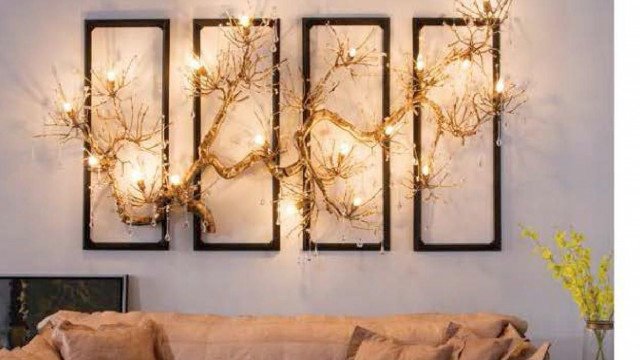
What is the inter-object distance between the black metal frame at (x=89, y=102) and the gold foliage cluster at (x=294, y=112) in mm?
44

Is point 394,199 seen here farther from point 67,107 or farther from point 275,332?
point 67,107

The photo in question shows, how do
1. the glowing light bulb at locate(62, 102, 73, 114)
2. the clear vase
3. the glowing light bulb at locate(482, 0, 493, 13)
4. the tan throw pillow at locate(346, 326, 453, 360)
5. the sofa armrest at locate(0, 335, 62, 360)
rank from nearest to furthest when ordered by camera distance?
the sofa armrest at locate(0, 335, 62, 360)
the tan throw pillow at locate(346, 326, 453, 360)
the clear vase
the glowing light bulb at locate(482, 0, 493, 13)
the glowing light bulb at locate(62, 102, 73, 114)

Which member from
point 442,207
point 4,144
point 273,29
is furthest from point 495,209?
point 4,144

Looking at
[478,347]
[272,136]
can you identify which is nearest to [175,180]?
[272,136]

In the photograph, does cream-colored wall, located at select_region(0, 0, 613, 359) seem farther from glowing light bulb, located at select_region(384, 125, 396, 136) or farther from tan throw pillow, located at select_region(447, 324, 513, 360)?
tan throw pillow, located at select_region(447, 324, 513, 360)

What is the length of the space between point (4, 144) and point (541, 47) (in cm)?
274

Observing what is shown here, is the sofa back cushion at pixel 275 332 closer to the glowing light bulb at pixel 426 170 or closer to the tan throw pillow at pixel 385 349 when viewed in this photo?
the tan throw pillow at pixel 385 349

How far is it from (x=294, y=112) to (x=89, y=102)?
1.03 meters

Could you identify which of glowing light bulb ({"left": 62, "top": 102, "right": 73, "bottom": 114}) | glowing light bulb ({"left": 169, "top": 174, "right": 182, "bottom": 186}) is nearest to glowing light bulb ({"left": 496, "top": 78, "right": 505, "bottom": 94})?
glowing light bulb ({"left": 169, "top": 174, "right": 182, "bottom": 186})

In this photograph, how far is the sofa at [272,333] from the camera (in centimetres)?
335

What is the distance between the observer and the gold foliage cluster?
3.89 m

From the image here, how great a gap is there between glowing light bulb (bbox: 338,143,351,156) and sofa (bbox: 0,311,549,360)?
834 mm

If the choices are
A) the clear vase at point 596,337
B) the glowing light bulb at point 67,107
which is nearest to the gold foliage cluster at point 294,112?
the glowing light bulb at point 67,107

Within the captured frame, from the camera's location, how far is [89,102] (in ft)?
13.1
